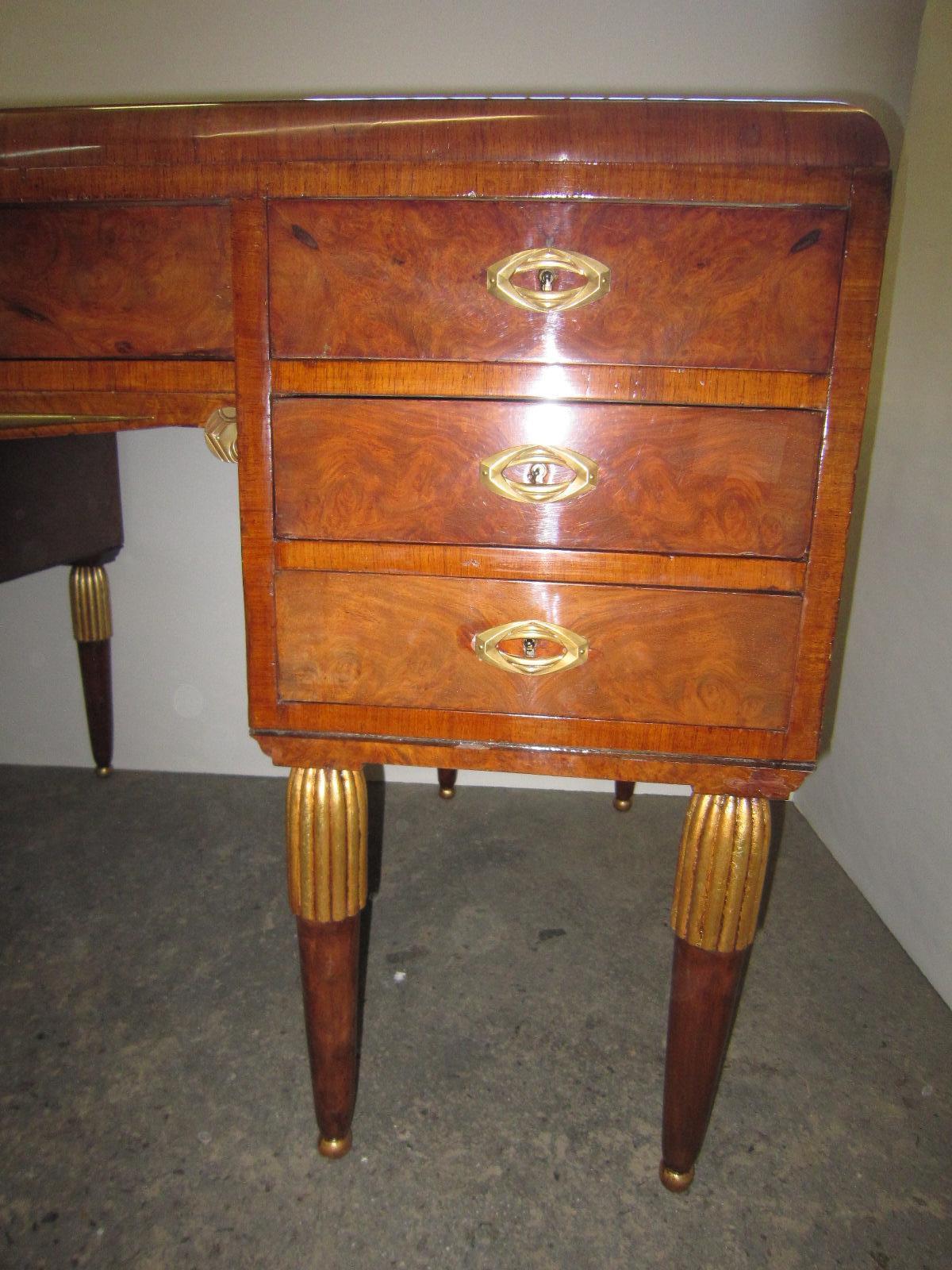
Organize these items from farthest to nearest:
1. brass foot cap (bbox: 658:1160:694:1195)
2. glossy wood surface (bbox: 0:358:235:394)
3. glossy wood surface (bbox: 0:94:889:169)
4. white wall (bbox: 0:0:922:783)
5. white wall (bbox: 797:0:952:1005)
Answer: white wall (bbox: 0:0:922:783), white wall (bbox: 797:0:952:1005), brass foot cap (bbox: 658:1160:694:1195), glossy wood surface (bbox: 0:358:235:394), glossy wood surface (bbox: 0:94:889:169)

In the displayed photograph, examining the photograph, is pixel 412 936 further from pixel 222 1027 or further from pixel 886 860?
pixel 886 860

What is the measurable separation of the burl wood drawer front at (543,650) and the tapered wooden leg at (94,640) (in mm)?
905

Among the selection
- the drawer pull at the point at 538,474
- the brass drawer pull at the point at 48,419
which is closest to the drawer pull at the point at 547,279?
the drawer pull at the point at 538,474

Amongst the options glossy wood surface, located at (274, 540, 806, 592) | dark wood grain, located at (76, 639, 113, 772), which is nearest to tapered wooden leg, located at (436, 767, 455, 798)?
dark wood grain, located at (76, 639, 113, 772)

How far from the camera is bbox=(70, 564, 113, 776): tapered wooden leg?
1.45m

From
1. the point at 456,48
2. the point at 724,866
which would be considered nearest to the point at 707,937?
the point at 724,866

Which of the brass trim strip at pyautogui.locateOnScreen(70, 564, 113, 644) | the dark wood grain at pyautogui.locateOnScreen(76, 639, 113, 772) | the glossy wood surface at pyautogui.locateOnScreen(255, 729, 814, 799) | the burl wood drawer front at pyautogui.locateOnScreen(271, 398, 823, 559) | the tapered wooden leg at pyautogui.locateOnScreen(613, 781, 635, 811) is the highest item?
the burl wood drawer front at pyautogui.locateOnScreen(271, 398, 823, 559)

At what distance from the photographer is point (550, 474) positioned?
66 cm

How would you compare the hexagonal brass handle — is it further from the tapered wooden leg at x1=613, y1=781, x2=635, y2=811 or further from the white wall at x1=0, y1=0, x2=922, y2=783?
the tapered wooden leg at x1=613, y1=781, x2=635, y2=811

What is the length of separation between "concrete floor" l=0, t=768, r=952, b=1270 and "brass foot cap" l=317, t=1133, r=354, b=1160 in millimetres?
16

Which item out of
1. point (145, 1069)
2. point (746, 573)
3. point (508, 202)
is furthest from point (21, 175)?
point (145, 1069)

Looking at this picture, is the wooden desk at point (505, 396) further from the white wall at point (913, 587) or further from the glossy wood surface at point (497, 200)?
the white wall at point (913, 587)

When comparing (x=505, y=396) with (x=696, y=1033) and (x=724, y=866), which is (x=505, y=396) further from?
(x=696, y=1033)

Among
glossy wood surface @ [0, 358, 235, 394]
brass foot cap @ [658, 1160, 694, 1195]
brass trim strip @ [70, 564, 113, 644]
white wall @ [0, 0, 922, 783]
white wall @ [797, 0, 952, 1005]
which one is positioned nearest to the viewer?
glossy wood surface @ [0, 358, 235, 394]
